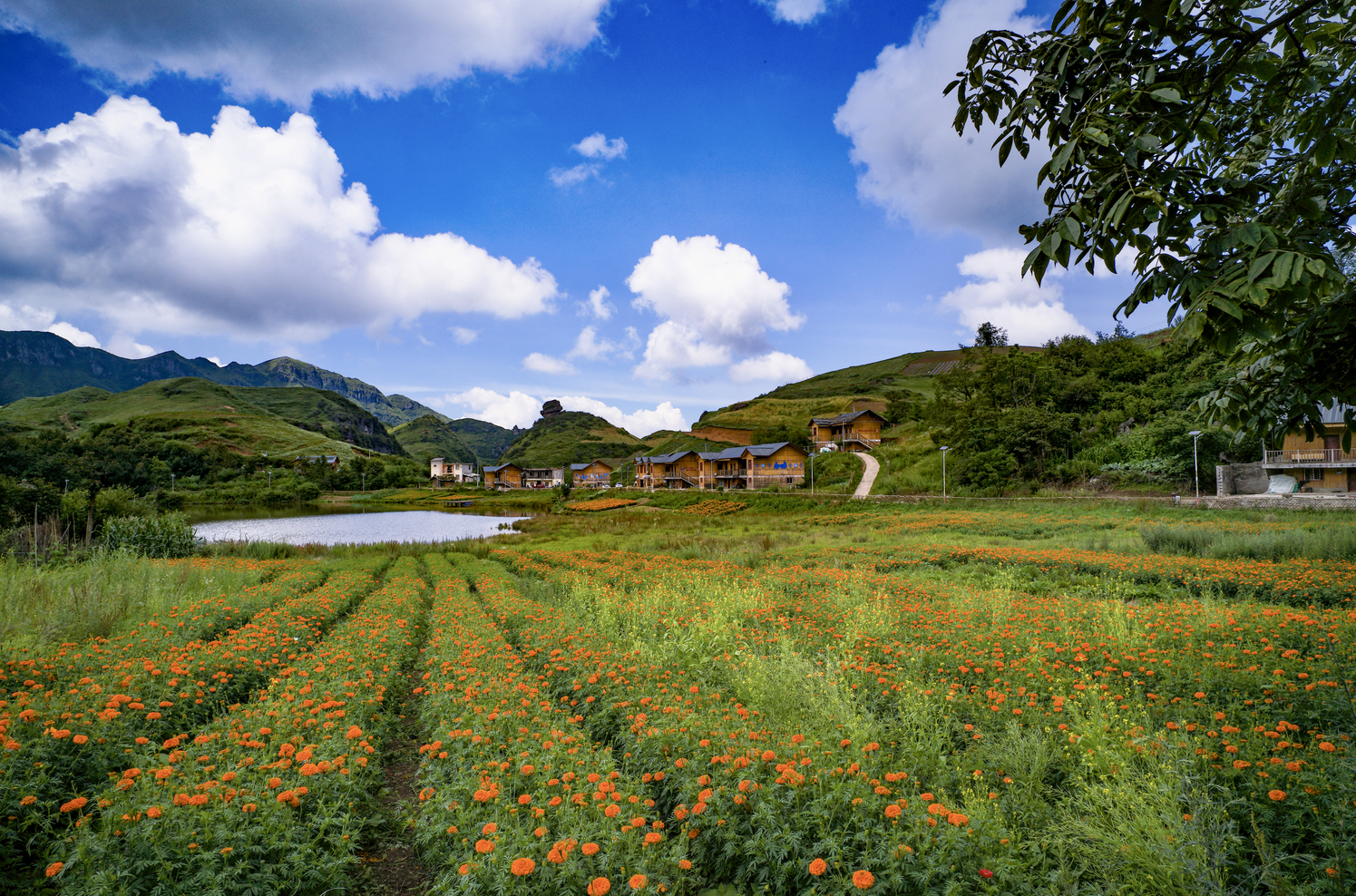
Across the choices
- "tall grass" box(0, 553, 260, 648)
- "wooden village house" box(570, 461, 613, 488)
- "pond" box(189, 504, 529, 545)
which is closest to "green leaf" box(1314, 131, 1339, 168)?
"tall grass" box(0, 553, 260, 648)

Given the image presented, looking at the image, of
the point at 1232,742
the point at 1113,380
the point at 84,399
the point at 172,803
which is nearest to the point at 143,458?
the point at 172,803

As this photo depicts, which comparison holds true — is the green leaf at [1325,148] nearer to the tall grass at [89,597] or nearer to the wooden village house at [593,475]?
the tall grass at [89,597]

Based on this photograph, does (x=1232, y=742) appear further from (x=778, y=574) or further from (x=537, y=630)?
(x=778, y=574)

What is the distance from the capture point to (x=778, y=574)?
13109 mm

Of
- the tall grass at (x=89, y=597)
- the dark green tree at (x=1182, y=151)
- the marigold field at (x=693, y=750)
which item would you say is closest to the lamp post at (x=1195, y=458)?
the marigold field at (x=693, y=750)

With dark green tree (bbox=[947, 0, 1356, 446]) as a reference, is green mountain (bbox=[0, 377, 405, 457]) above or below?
above

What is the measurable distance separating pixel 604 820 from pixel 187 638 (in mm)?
7394

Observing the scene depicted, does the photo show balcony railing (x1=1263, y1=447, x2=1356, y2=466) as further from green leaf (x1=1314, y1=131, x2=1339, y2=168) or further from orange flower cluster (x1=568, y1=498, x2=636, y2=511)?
orange flower cluster (x1=568, y1=498, x2=636, y2=511)

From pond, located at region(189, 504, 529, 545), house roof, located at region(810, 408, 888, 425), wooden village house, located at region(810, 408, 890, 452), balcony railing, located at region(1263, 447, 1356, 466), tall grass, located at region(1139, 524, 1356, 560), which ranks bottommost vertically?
pond, located at region(189, 504, 529, 545)

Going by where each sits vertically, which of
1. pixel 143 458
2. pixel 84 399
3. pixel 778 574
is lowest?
pixel 778 574

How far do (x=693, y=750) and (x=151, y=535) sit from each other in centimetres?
2710

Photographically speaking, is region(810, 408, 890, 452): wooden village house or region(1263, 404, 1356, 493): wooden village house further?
region(810, 408, 890, 452): wooden village house

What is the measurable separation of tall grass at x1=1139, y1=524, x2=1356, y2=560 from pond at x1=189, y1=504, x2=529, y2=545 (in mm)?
37121

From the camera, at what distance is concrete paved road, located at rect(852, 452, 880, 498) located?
51.4 meters
